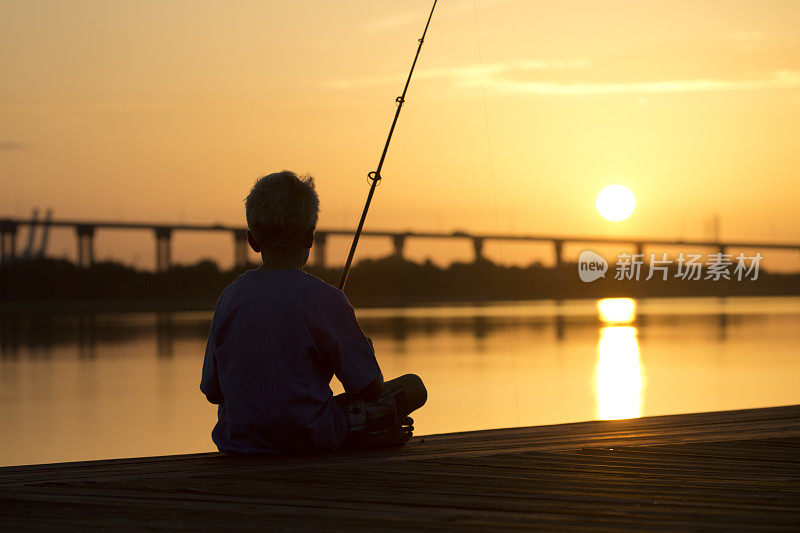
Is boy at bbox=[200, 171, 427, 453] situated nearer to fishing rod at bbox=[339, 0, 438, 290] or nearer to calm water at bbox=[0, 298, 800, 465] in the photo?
fishing rod at bbox=[339, 0, 438, 290]

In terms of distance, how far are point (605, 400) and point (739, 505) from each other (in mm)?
8642

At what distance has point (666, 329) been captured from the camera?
25.0 metres

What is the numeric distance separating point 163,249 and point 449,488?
3926cm

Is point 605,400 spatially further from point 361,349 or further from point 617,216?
point 617,216

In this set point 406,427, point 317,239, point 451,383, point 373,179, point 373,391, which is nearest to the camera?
point 373,391

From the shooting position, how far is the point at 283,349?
8.68 ft

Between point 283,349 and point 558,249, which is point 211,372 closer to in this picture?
point 283,349

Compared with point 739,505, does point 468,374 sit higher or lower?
lower

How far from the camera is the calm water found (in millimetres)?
8534

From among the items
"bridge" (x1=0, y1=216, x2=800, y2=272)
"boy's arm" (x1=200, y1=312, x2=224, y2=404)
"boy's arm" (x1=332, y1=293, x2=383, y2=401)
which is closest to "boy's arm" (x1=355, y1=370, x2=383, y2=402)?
"boy's arm" (x1=332, y1=293, x2=383, y2=401)

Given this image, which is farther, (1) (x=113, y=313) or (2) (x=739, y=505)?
(1) (x=113, y=313)

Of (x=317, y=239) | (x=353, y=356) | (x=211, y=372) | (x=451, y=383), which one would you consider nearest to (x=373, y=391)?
(x=353, y=356)

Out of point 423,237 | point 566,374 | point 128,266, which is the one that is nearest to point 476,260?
point 423,237

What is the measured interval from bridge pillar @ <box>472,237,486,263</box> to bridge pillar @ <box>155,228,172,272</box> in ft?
40.8
